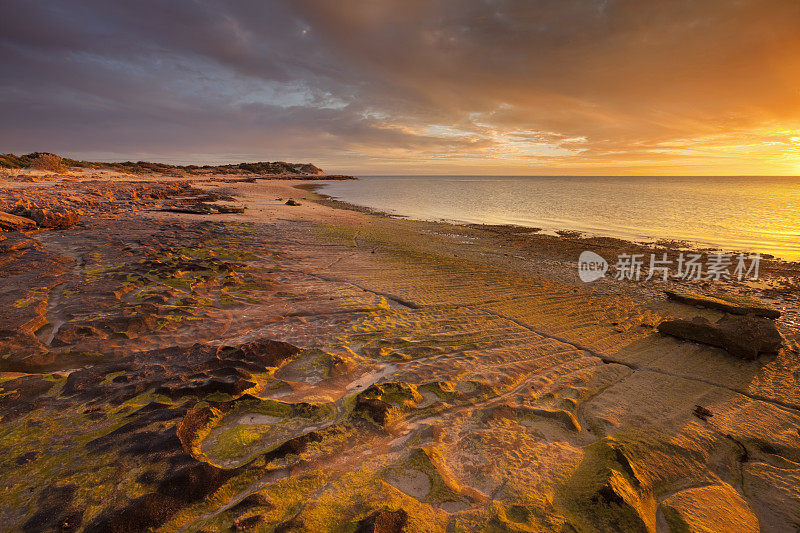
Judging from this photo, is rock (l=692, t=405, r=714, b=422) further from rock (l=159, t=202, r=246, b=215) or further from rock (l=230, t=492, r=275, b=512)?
rock (l=159, t=202, r=246, b=215)

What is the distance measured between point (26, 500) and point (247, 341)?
2803mm

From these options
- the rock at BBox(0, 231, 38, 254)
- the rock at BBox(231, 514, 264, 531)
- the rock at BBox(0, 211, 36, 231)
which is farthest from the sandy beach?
the rock at BBox(0, 211, 36, 231)

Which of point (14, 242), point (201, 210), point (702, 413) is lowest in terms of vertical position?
point (702, 413)

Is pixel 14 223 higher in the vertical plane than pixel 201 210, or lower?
lower

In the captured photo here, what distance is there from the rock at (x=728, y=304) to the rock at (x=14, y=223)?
21.0 meters

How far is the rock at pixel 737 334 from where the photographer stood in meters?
5.93

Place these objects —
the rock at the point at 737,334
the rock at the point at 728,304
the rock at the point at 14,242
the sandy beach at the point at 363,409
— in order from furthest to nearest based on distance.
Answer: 1. the rock at the point at 14,242
2. the rock at the point at 728,304
3. the rock at the point at 737,334
4. the sandy beach at the point at 363,409

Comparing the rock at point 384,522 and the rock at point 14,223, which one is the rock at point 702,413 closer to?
the rock at point 384,522

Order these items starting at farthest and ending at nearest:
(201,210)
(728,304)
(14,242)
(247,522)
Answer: (201,210), (14,242), (728,304), (247,522)

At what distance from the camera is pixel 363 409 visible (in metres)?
3.71

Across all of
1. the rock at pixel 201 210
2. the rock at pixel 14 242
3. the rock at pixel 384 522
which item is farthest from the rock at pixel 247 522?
the rock at pixel 201 210

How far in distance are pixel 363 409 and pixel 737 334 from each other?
22.8ft

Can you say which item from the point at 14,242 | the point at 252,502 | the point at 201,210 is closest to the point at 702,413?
the point at 252,502

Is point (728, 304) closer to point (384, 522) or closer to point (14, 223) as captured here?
point (384, 522)
